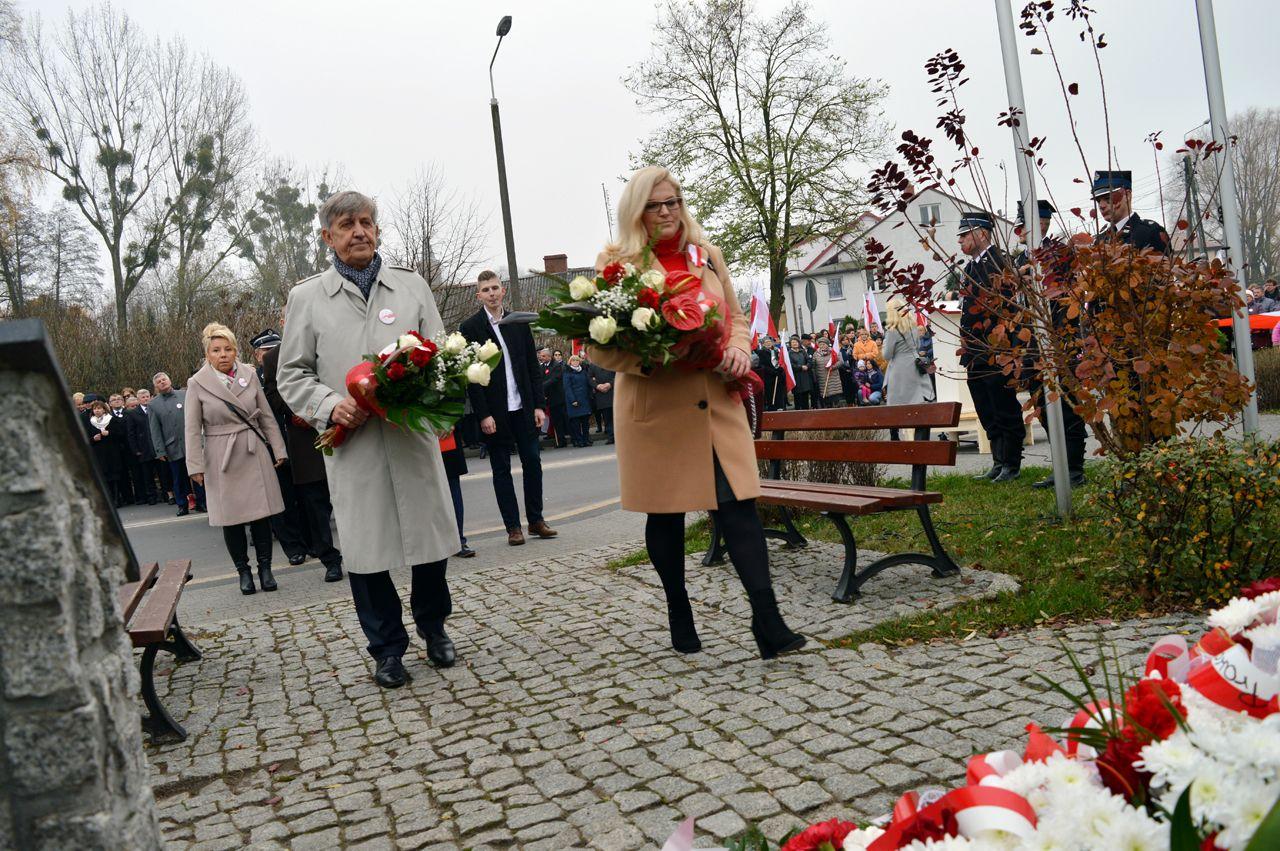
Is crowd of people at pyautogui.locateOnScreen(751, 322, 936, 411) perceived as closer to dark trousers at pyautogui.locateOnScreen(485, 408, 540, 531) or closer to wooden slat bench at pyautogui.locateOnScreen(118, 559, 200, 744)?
dark trousers at pyautogui.locateOnScreen(485, 408, 540, 531)

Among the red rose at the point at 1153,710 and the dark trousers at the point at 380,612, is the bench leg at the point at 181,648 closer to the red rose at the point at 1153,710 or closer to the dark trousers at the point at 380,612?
the dark trousers at the point at 380,612

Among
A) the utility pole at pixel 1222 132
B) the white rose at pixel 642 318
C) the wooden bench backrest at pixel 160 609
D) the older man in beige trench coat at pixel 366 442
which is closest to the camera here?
the white rose at pixel 642 318

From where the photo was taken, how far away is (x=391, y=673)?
204 inches

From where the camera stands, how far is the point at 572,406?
23.0 m

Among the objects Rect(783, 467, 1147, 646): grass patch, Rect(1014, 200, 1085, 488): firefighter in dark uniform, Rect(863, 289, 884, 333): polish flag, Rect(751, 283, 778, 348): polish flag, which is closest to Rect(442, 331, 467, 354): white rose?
Rect(783, 467, 1147, 646): grass patch

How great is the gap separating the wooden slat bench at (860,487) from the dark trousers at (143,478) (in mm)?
16581

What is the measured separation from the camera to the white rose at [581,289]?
4535 mm

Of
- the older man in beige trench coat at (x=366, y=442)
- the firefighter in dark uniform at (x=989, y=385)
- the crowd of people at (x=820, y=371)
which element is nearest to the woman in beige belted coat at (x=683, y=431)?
the older man in beige trench coat at (x=366, y=442)

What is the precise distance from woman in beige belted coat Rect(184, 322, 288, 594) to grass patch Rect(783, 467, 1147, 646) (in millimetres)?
4231

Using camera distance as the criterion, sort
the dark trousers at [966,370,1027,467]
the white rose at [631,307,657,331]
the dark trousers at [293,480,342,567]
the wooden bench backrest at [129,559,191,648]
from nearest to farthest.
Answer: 1. the white rose at [631,307,657,331]
2. the wooden bench backrest at [129,559,191,648]
3. the dark trousers at [293,480,342,567]
4. the dark trousers at [966,370,1027,467]

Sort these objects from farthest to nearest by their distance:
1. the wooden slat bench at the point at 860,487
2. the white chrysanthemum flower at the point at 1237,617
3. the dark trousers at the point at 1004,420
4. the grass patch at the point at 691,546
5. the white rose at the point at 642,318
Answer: the dark trousers at the point at 1004,420 < the grass patch at the point at 691,546 < the wooden slat bench at the point at 860,487 < the white rose at the point at 642,318 < the white chrysanthemum flower at the point at 1237,617

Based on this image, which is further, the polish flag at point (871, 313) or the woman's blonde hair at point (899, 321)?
the polish flag at point (871, 313)

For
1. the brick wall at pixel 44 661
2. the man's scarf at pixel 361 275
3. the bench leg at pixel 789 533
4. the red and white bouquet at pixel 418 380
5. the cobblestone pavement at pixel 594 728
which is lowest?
the cobblestone pavement at pixel 594 728

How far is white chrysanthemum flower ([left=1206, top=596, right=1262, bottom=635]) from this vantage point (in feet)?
6.53
